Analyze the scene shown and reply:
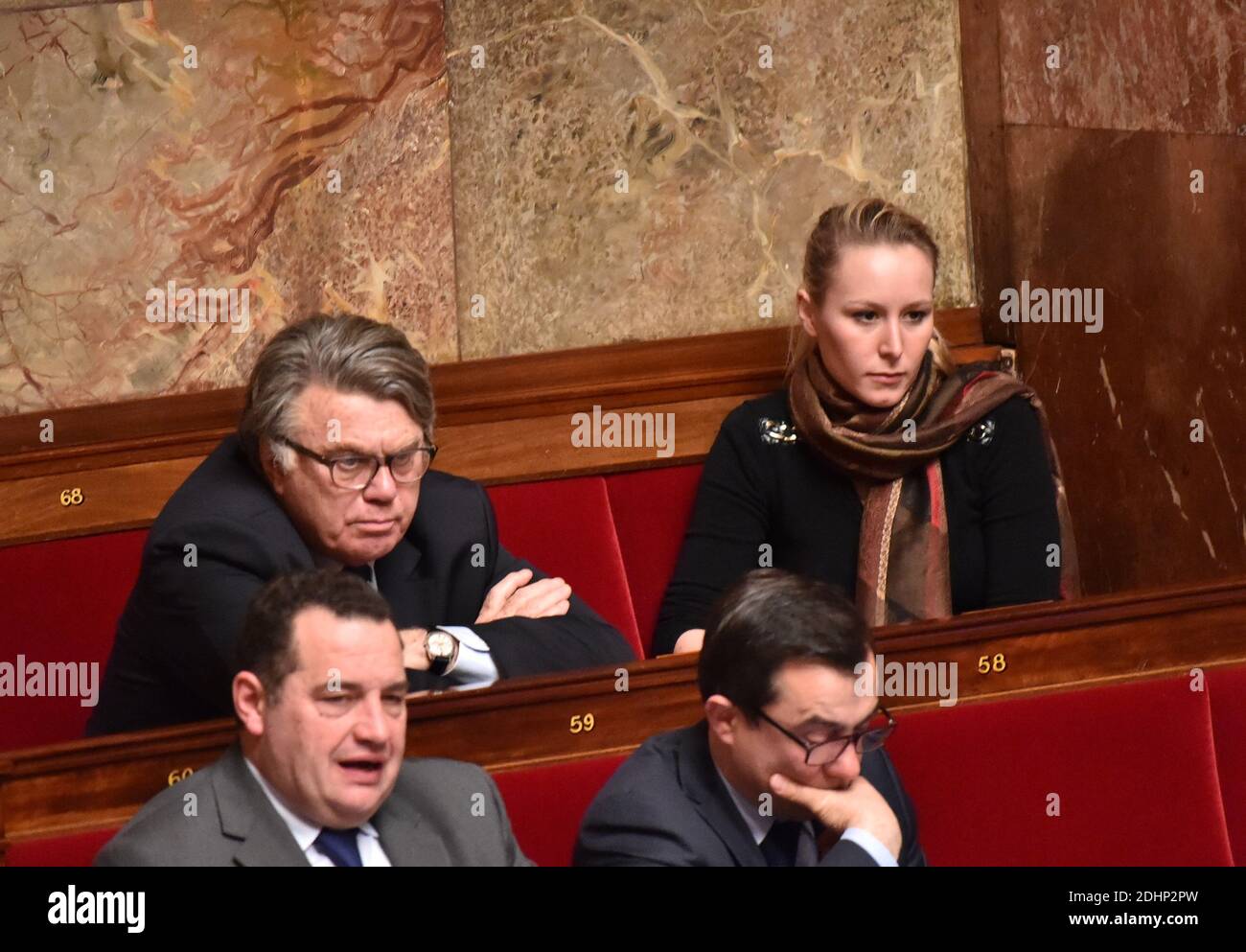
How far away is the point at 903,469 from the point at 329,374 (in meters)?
1.08

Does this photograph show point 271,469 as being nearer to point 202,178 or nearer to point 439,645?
point 439,645

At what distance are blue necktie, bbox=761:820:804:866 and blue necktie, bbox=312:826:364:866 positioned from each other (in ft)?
1.53

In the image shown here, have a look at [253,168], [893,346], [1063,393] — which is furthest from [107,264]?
[1063,393]

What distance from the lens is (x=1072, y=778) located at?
88.1 inches

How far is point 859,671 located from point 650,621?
136 cm

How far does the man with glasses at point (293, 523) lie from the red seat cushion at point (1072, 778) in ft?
1.89

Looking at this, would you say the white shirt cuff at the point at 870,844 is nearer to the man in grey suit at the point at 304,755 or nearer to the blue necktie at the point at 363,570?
the man in grey suit at the point at 304,755

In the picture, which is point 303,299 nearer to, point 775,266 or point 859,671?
point 775,266

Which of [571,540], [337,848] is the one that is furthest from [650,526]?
[337,848]

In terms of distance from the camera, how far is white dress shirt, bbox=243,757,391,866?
184cm

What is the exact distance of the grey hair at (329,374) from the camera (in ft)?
7.80

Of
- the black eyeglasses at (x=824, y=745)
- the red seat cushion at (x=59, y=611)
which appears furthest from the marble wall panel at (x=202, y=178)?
the black eyeglasses at (x=824, y=745)

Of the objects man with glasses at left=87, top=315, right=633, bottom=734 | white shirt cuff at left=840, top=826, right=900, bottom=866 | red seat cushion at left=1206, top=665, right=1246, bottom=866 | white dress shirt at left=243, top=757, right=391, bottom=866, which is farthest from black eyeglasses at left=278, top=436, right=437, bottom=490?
red seat cushion at left=1206, top=665, right=1246, bottom=866

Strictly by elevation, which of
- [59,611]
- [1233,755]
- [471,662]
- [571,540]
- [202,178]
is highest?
[202,178]
